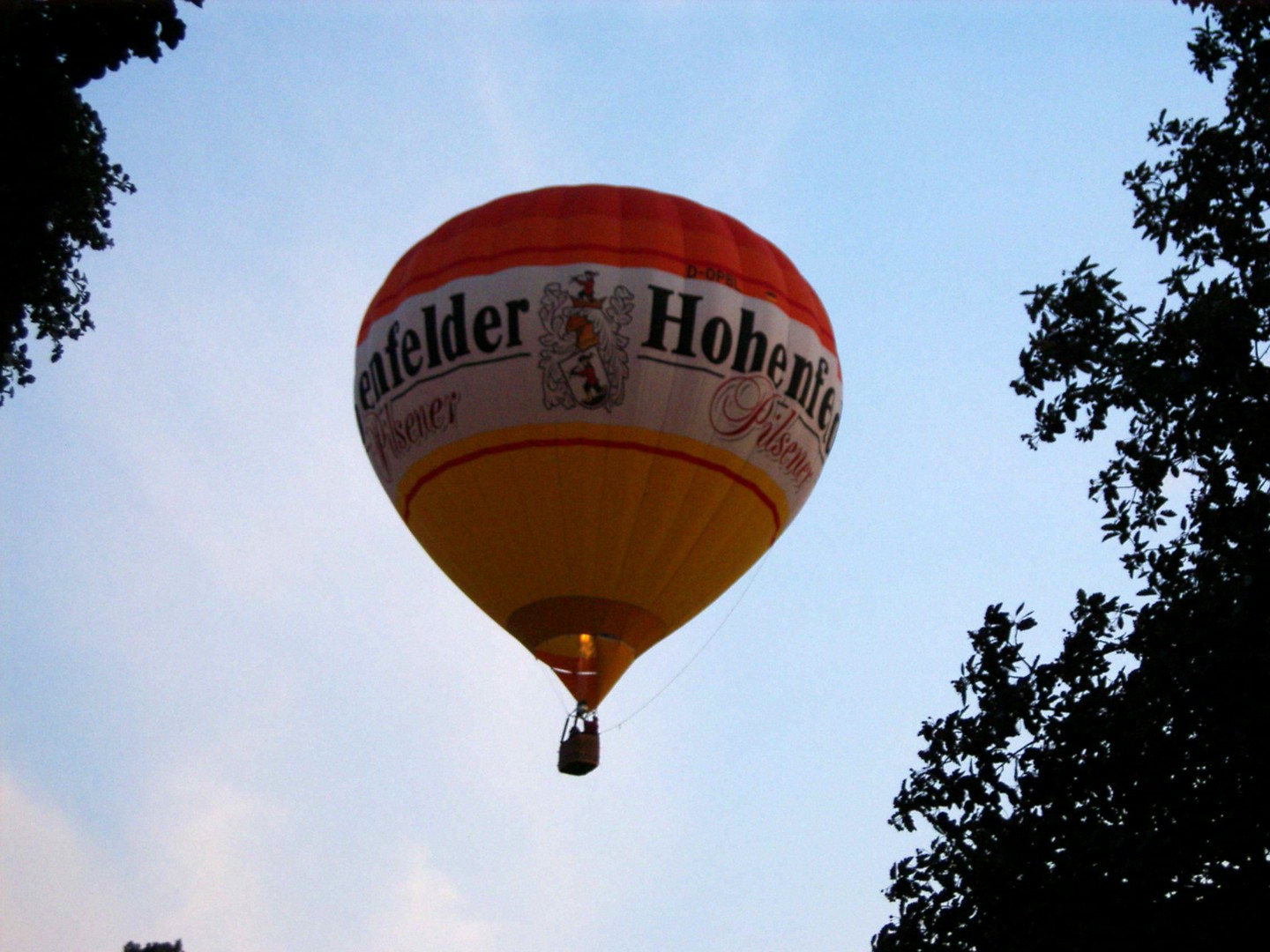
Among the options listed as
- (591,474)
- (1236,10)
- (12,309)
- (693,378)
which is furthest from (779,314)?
(12,309)

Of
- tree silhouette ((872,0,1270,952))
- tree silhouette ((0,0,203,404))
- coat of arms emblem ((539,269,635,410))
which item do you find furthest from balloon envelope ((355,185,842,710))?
tree silhouette ((0,0,203,404))

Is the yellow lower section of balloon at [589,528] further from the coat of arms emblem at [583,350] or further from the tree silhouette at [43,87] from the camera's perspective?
the tree silhouette at [43,87]

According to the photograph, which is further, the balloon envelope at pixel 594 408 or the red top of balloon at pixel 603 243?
the red top of balloon at pixel 603 243

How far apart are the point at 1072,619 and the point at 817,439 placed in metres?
8.29

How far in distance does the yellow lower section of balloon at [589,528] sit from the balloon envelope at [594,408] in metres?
0.03

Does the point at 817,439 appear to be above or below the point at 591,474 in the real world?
above

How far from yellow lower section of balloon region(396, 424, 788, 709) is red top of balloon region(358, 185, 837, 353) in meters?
2.31

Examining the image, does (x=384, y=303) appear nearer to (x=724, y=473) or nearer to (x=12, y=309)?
(x=724, y=473)

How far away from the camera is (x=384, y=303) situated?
2134 cm

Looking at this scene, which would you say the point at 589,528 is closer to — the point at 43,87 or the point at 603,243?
the point at 603,243

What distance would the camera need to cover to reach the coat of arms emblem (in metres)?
19.5

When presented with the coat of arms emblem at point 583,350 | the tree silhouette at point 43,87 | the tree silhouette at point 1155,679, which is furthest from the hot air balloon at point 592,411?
the tree silhouette at point 43,87

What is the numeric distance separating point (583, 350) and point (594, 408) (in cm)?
77

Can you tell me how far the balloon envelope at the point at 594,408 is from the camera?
19609 millimetres
